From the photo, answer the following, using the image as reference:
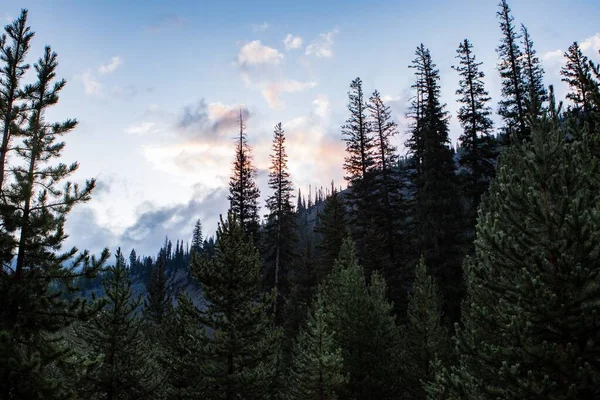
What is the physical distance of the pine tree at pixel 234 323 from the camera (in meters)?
14.5

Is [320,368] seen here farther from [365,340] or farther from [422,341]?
[422,341]

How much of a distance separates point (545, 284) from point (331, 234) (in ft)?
83.8

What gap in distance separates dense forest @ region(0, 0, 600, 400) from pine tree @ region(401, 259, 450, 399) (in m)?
0.08

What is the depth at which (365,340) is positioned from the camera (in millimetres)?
19594

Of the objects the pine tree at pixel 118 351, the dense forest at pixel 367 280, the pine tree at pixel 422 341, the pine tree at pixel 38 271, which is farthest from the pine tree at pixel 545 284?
the pine tree at pixel 118 351

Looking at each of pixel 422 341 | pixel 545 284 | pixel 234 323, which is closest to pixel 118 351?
pixel 234 323

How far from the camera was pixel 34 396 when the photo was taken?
24.7 feet

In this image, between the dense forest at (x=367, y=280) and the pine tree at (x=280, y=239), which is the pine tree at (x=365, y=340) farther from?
the pine tree at (x=280, y=239)

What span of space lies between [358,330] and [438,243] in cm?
897

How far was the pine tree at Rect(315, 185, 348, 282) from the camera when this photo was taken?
30.7 metres

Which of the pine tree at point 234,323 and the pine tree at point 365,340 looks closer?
the pine tree at point 234,323

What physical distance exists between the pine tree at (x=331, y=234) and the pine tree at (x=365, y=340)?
9.70m

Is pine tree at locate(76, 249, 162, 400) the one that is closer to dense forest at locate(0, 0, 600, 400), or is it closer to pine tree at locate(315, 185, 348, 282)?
dense forest at locate(0, 0, 600, 400)

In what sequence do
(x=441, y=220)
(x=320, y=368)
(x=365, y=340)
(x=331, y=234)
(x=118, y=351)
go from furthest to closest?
(x=331, y=234) → (x=441, y=220) → (x=365, y=340) → (x=118, y=351) → (x=320, y=368)
